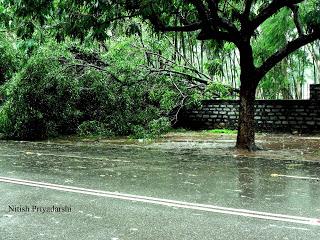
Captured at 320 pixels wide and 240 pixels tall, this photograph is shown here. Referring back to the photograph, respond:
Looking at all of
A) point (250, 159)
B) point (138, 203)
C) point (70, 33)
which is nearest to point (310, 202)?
point (138, 203)

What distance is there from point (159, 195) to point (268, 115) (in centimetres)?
1457

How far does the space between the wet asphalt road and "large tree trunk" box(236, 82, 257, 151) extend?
3.77 feet

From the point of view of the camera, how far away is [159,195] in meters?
7.18

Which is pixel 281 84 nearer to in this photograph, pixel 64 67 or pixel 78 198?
pixel 64 67

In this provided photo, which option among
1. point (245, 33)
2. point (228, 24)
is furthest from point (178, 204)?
point (245, 33)

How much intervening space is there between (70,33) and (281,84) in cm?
1603

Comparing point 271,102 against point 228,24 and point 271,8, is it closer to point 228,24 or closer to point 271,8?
point 271,8

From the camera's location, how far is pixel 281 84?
2506 cm

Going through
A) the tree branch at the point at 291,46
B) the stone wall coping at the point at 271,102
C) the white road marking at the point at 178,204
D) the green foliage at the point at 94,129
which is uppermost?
the tree branch at the point at 291,46

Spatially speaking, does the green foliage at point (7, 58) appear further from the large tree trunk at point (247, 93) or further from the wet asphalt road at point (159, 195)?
the large tree trunk at point (247, 93)

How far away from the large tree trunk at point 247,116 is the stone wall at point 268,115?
696cm

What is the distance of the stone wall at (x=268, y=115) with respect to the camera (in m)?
19.7

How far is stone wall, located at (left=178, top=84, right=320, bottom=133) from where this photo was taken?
1969 centimetres

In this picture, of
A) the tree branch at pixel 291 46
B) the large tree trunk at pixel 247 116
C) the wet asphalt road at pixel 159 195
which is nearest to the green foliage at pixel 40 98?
the wet asphalt road at pixel 159 195
